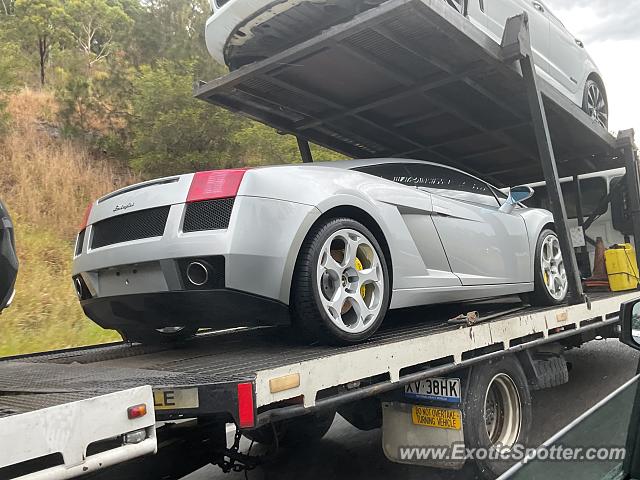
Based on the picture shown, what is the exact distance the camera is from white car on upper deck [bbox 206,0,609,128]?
3.92 m

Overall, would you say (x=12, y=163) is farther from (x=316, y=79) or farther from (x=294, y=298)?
(x=294, y=298)

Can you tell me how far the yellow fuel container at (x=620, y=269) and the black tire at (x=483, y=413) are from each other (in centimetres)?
294

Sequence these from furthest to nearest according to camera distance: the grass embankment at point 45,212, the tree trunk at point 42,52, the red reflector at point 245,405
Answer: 1. the tree trunk at point 42,52
2. the grass embankment at point 45,212
3. the red reflector at point 245,405

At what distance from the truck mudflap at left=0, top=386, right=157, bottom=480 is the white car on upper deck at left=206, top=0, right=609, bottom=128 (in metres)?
2.87

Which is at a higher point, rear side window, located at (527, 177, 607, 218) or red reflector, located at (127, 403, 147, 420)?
rear side window, located at (527, 177, 607, 218)

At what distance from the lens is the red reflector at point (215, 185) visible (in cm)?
291

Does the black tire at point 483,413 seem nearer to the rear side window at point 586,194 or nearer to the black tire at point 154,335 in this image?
the black tire at point 154,335

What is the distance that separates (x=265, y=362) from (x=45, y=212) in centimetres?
932

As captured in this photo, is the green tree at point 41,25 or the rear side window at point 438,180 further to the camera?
the green tree at point 41,25

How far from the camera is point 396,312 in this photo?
4.52 meters

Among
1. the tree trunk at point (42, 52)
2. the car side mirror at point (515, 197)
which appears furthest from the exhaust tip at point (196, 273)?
the tree trunk at point (42, 52)

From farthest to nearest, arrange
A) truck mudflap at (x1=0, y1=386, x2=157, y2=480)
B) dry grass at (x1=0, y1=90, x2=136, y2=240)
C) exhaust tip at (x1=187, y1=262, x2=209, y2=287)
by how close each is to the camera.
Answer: dry grass at (x1=0, y1=90, x2=136, y2=240), exhaust tip at (x1=187, y1=262, x2=209, y2=287), truck mudflap at (x1=0, y1=386, x2=157, y2=480)

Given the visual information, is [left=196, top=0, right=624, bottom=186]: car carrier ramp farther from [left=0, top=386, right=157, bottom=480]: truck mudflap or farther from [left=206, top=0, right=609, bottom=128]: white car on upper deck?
[left=0, top=386, right=157, bottom=480]: truck mudflap

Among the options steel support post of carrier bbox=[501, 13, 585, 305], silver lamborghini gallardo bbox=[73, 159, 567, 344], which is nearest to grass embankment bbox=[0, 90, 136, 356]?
silver lamborghini gallardo bbox=[73, 159, 567, 344]
